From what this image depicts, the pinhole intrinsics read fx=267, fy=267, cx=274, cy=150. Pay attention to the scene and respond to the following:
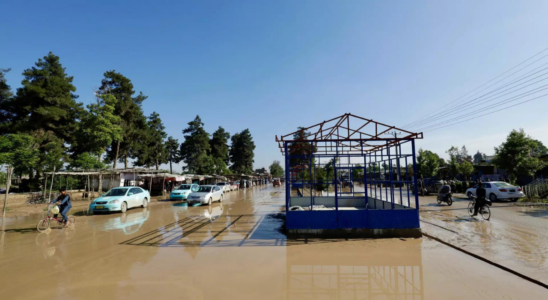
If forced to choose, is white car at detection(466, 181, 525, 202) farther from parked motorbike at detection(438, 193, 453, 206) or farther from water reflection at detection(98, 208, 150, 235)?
water reflection at detection(98, 208, 150, 235)

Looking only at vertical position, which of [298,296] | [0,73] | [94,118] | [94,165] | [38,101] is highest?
[0,73]

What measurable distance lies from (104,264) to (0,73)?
37091 millimetres

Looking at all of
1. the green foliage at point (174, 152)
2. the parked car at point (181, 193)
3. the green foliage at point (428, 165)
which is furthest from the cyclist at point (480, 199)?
the green foliage at point (174, 152)

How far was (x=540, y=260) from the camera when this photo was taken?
5.88 metres

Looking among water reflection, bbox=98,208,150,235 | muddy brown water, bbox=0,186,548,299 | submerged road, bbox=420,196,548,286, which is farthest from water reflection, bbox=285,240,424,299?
water reflection, bbox=98,208,150,235

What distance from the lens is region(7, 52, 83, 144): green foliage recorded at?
27.8 meters

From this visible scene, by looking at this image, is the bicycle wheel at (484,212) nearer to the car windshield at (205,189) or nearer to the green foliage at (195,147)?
the car windshield at (205,189)

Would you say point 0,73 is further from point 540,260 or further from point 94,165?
point 540,260

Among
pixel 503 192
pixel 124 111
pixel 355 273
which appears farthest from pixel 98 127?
pixel 503 192

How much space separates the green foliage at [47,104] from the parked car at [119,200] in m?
19.2

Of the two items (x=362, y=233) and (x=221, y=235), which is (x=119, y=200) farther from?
(x=362, y=233)

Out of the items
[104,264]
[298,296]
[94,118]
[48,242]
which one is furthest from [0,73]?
[298,296]

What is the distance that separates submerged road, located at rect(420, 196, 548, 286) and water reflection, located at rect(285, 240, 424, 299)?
5.42 feet

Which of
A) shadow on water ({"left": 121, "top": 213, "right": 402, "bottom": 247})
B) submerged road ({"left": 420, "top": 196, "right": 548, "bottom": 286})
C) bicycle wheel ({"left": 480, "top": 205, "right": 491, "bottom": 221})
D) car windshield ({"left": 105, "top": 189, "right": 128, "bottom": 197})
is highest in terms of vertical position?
car windshield ({"left": 105, "top": 189, "right": 128, "bottom": 197})
